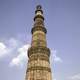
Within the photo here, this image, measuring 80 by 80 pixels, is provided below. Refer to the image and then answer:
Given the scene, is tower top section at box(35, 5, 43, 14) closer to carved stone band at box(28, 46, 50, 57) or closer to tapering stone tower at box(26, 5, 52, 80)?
tapering stone tower at box(26, 5, 52, 80)

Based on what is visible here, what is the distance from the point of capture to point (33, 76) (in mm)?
16188

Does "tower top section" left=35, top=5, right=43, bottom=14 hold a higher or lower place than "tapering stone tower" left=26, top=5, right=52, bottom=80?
higher

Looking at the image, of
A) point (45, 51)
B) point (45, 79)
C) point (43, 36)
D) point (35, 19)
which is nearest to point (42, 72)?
point (45, 79)

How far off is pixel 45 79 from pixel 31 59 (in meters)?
2.39

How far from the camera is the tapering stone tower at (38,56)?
16.4 meters

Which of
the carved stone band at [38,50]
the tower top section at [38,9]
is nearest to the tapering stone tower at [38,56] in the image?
the carved stone band at [38,50]

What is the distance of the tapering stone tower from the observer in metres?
16.4

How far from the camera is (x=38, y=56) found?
17219mm

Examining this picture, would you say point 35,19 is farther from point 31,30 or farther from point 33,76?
point 33,76

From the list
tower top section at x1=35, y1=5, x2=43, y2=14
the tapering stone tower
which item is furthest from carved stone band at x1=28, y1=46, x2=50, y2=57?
tower top section at x1=35, y1=5, x2=43, y2=14

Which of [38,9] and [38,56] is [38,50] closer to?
[38,56]

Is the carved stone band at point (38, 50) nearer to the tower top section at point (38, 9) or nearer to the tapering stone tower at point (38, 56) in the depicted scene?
the tapering stone tower at point (38, 56)

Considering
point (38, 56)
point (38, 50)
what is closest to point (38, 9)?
point (38, 50)

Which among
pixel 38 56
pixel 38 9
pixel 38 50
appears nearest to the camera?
pixel 38 56
